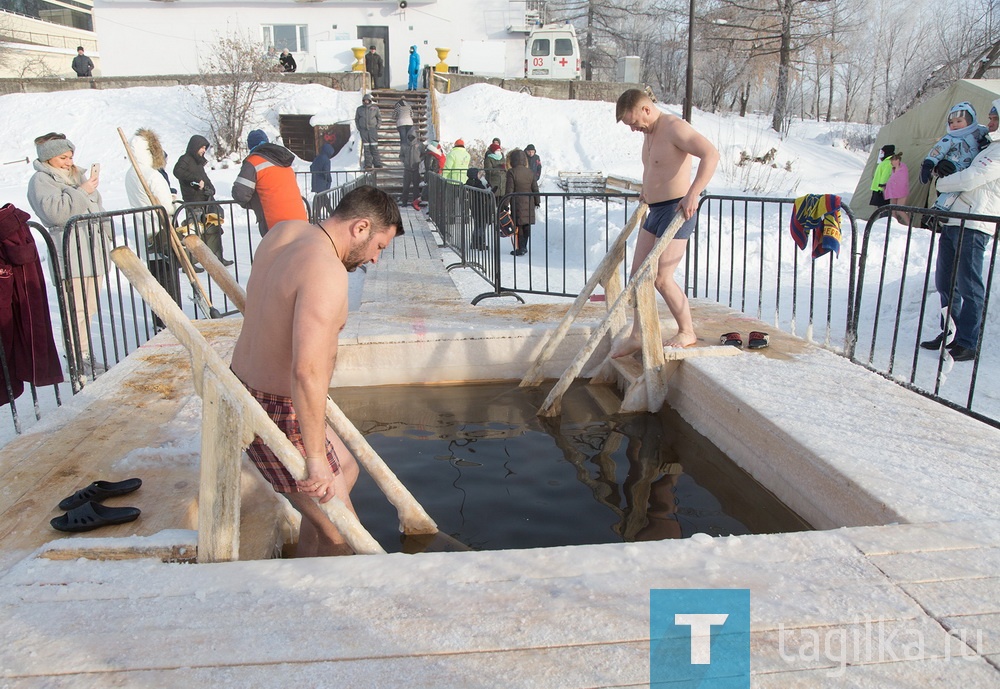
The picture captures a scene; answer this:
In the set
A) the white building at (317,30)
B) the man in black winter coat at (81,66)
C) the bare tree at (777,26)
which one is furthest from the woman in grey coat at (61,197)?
the bare tree at (777,26)

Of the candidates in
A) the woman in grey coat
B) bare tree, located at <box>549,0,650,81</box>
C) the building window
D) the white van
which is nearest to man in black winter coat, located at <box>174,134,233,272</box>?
the woman in grey coat

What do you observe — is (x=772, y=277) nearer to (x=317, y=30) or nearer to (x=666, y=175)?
(x=666, y=175)

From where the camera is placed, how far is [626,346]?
529cm

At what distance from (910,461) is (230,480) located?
2.69 metres

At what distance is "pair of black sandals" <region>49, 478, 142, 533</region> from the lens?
270 centimetres

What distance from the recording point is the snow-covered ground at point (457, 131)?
21.8 metres

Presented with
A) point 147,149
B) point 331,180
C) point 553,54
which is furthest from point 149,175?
point 553,54

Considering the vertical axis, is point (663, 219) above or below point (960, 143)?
below

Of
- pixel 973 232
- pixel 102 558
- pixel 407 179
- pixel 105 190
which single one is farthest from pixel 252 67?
pixel 102 558

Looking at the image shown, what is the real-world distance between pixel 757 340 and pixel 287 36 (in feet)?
109

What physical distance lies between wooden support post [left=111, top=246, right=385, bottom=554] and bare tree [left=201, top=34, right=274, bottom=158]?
75.3ft

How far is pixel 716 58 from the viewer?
40438mm

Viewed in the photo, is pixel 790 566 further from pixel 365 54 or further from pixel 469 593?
pixel 365 54

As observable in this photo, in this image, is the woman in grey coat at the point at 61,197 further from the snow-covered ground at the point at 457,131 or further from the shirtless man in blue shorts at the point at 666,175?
the snow-covered ground at the point at 457,131
